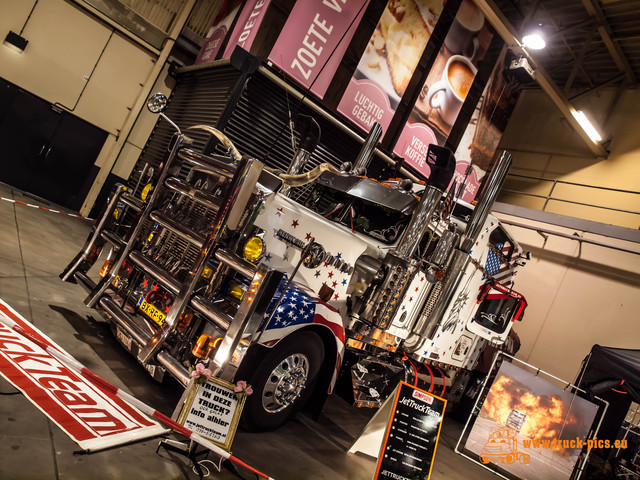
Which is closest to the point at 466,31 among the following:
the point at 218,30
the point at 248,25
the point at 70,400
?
the point at 248,25

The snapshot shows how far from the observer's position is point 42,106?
9656 millimetres

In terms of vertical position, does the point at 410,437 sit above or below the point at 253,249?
below

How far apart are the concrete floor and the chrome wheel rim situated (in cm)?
28

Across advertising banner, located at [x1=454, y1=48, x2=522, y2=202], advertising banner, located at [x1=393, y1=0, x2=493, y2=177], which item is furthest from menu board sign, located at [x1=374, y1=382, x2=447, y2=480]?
advertising banner, located at [x1=454, y1=48, x2=522, y2=202]

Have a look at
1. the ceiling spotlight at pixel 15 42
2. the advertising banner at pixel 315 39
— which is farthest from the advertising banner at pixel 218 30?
Result: the ceiling spotlight at pixel 15 42

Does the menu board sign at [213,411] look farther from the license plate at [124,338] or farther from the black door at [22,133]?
the black door at [22,133]

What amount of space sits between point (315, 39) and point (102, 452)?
7700 mm

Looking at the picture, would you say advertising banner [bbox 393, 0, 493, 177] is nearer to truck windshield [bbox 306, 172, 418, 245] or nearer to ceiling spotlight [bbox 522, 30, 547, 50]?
ceiling spotlight [bbox 522, 30, 547, 50]

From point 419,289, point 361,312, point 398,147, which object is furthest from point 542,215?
point 361,312

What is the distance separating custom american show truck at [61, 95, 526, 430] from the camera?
123 inches

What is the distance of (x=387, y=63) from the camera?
30.0 feet

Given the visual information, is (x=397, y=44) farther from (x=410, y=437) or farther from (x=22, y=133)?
(x=22, y=133)

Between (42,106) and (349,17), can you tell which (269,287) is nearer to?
(349,17)

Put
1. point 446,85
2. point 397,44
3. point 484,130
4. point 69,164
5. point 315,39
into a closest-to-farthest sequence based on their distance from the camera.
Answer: point 315,39 < point 397,44 < point 69,164 < point 446,85 < point 484,130
